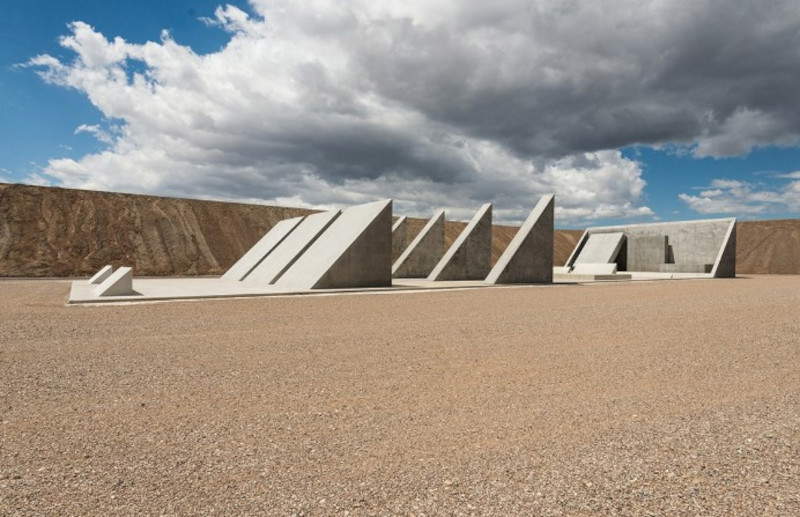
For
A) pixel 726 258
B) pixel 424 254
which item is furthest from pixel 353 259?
pixel 726 258

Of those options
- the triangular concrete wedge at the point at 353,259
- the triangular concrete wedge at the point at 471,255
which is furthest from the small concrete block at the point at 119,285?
the triangular concrete wedge at the point at 471,255

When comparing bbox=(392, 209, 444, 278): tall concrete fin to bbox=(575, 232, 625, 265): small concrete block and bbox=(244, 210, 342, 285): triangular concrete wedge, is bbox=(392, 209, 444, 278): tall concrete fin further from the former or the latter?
bbox=(575, 232, 625, 265): small concrete block

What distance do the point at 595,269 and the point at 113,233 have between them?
3412 centimetres

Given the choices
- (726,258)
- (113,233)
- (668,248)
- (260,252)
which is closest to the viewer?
(260,252)

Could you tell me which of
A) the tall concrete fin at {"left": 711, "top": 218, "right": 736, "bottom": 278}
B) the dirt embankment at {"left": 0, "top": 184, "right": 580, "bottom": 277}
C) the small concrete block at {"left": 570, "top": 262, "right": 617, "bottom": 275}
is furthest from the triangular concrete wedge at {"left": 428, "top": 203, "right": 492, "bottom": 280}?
the dirt embankment at {"left": 0, "top": 184, "right": 580, "bottom": 277}

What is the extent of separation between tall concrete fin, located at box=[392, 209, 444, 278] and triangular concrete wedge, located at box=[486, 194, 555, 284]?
19.1ft

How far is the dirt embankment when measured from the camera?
31625 millimetres

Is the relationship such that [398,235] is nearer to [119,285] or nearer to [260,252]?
[260,252]

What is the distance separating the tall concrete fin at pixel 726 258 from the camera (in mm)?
28656

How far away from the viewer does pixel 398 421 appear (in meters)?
4.00

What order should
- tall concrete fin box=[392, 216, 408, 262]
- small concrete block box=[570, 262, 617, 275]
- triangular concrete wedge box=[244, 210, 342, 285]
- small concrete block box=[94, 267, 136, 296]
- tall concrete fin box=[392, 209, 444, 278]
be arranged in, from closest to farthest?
small concrete block box=[94, 267, 136, 296], triangular concrete wedge box=[244, 210, 342, 285], tall concrete fin box=[392, 209, 444, 278], small concrete block box=[570, 262, 617, 275], tall concrete fin box=[392, 216, 408, 262]

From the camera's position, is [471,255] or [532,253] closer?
[532,253]

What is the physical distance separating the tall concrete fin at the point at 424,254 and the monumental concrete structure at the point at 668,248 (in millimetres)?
10110

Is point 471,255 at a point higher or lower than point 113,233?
lower
